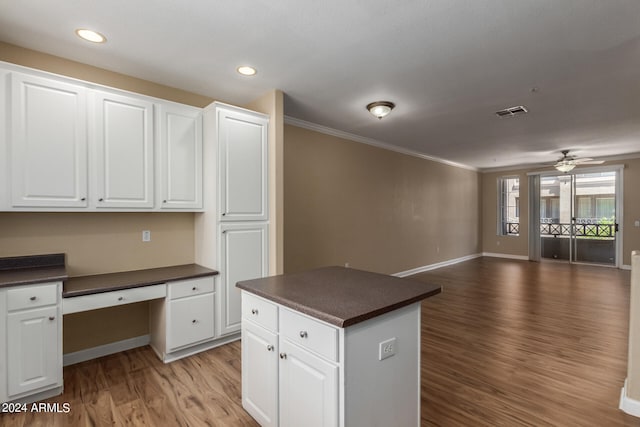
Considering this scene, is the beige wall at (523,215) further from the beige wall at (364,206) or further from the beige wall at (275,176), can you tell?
the beige wall at (275,176)

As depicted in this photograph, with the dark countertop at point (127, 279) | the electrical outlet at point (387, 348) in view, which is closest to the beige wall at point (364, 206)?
the dark countertop at point (127, 279)

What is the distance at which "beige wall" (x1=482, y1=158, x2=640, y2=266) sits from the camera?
693 cm

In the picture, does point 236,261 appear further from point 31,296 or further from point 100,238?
point 31,296

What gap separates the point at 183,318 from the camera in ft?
9.33

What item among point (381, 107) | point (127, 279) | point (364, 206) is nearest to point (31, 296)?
point (127, 279)

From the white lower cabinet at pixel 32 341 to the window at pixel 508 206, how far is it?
10.0 meters

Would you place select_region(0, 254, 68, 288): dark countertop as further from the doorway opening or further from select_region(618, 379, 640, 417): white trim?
the doorway opening

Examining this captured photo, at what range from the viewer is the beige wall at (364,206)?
14.4 feet

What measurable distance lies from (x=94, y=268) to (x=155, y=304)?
2.09ft

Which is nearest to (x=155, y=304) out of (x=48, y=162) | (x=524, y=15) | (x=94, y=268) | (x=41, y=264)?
(x=94, y=268)

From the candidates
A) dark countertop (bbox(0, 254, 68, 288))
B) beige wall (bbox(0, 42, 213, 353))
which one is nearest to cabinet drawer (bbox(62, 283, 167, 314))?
dark countertop (bbox(0, 254, 68, 288))

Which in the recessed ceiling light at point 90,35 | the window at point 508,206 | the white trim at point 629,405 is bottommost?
the white trim at point 629,405

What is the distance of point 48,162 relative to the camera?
2396mm

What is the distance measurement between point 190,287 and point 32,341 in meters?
1.11
